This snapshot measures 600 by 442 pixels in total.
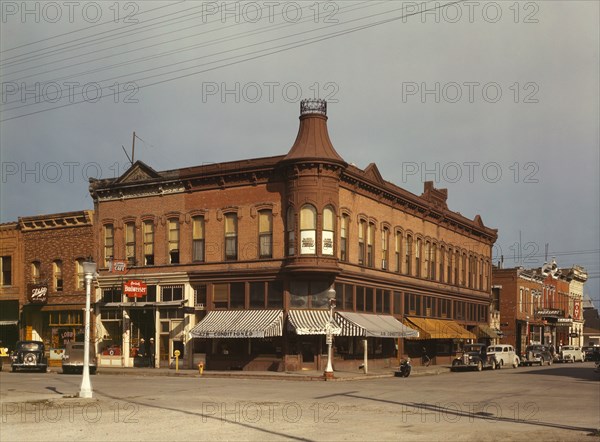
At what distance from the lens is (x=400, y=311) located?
53.5 metres

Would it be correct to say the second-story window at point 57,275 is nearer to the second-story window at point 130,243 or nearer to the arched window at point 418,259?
the second-story window at point 130,243

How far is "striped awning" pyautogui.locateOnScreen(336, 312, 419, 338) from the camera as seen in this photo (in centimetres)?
4366

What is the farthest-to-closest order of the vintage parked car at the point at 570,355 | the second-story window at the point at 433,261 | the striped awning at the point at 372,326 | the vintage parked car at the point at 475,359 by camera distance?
the vintage parked car at the point at 570,355 → the second-story window at the point at 433,261 → the vintage parked car at the point at 475,359 → the striped awning at the point at 372,326

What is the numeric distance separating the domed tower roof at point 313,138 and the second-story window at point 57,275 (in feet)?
68.2

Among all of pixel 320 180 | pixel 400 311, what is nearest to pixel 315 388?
pixel 320 180

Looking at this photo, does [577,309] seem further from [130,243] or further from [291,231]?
[130,243]

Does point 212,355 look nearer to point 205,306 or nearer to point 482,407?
point 205,306

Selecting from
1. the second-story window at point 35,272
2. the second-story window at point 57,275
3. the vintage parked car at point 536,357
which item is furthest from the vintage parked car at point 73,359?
the vintage parked car at point 536,357

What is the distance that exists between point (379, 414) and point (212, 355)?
26419 millimetres

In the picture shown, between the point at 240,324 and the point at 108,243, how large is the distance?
43.8 ft

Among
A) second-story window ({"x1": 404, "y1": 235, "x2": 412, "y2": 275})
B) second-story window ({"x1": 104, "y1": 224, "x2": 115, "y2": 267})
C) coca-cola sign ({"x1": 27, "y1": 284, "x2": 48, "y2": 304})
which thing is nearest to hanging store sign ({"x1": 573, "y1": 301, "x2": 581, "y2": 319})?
second-story window ({"x1": 404, "y1": 235, "x2": 412, "y2": 275})

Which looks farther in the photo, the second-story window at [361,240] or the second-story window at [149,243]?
the second-story window at [149,243]

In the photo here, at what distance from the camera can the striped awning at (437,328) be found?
5448cm

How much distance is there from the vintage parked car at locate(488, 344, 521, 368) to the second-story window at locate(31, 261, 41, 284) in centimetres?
3255
